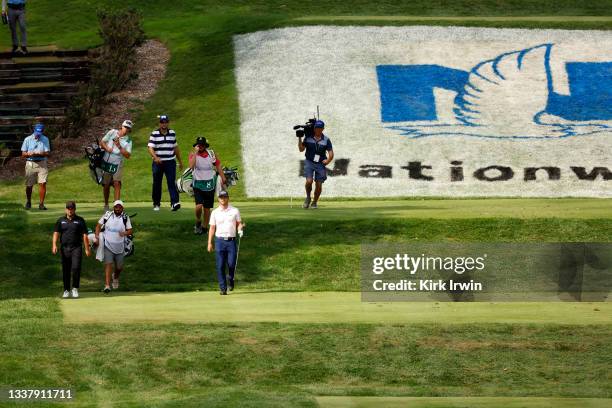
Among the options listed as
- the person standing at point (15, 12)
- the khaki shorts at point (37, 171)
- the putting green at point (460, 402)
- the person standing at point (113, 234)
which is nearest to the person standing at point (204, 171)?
the person standing at point (113, 234)

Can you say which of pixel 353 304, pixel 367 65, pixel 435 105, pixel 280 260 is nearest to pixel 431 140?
pixel 435 105

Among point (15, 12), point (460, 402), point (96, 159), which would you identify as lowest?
point (460, 402)

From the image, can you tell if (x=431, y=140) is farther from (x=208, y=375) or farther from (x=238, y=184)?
(x=208, y=375)

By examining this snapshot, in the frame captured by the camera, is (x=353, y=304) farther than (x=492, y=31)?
No

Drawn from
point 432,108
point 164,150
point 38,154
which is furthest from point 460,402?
point 432,108

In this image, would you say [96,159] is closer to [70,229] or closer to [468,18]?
[70,229]

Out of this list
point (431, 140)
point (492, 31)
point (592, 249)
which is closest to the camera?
point (592, 249)

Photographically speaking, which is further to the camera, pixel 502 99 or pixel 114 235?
pixel 502 99

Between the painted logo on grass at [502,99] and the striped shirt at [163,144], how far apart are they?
16457 mm

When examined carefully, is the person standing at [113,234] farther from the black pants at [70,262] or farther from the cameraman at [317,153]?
the cameraman at [317,153]

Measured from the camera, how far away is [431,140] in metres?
46.4

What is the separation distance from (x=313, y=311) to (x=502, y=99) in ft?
86.7

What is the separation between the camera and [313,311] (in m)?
24.8

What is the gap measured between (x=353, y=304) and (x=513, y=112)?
2456 centimetres
